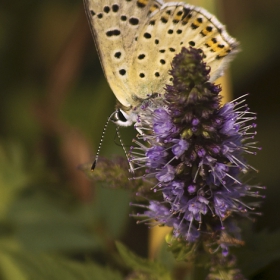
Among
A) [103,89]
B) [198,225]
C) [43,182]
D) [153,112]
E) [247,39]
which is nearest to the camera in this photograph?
[198,225]

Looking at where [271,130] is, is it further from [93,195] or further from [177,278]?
[177,278]

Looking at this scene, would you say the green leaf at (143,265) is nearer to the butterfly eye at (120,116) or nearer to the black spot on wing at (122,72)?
the butterfly eye at (120,116)

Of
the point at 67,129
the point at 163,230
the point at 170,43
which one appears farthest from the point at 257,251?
the point at 67,129

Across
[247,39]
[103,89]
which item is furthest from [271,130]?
[103,89]

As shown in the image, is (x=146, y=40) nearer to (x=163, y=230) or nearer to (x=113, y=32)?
(x=113, y=32)

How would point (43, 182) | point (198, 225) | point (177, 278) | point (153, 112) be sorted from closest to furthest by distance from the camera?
point (198, 225)
point (153, 112)
point (177, 278)
point (43, 182)

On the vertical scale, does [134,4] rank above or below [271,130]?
above

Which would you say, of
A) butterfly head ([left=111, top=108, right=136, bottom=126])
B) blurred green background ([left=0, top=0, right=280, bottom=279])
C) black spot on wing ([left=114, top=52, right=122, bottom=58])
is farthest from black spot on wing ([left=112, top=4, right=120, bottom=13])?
blurred green background ([left=0, top=0, right=280, bottom=279])

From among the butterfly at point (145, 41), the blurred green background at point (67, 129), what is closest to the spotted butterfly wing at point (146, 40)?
the butterfly at point (145, 41)
